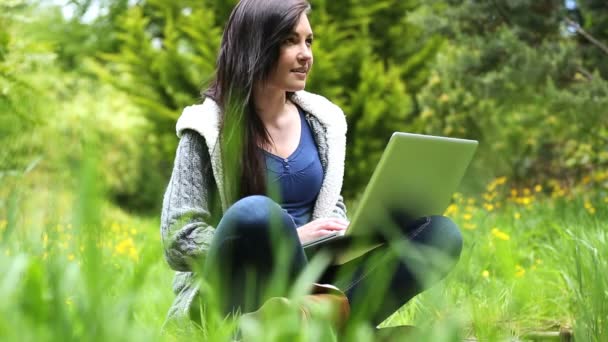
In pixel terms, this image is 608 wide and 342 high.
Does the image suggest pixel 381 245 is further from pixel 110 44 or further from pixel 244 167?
pixel 110 44

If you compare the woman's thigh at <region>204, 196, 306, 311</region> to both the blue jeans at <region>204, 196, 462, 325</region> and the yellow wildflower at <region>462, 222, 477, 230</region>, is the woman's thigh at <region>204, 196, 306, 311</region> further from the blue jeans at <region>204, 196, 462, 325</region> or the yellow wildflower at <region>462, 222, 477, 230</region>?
the yellow wildflower at <region>462, 222, 477, 230</region>

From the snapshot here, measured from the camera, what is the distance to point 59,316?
0.85 meters

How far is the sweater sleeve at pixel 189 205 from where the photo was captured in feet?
6.82

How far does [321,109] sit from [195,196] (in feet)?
1.59

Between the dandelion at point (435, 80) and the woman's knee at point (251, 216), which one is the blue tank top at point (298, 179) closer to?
the woman's knee at point (251, 216)

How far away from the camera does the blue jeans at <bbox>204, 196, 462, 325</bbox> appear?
73.0 inches

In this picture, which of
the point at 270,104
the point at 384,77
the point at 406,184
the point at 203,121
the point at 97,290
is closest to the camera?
the point at 97,290

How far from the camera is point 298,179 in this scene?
2289 millimetres

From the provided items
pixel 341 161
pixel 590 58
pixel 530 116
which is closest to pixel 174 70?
pixel 530 116

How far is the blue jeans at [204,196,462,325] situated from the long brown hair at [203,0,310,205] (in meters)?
0.28

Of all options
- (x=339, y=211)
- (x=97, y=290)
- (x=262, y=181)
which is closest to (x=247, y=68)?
(x=262, y=181)

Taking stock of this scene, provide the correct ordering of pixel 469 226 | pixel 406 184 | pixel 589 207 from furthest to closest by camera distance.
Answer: pixel 589 207
pixel 469 226
pixel 406 184

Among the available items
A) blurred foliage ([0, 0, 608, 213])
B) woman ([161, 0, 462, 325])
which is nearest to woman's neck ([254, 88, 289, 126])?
woman ([161, 0, 462, 325])

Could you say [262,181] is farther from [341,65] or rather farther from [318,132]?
[341,65]
